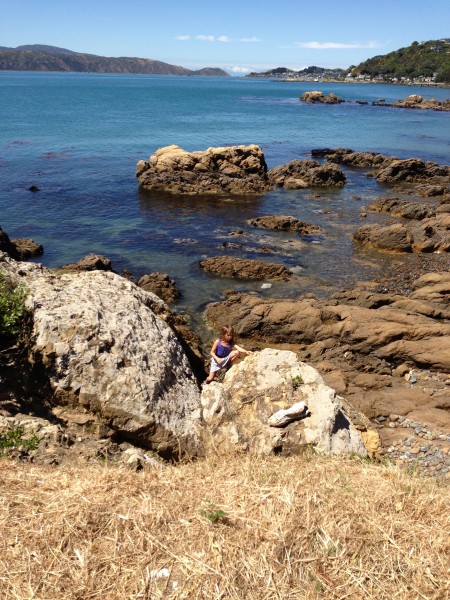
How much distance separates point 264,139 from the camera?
7781cm

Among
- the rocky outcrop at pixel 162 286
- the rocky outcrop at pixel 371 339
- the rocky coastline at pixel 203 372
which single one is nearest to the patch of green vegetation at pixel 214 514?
the rocky coastline at pixel 203 372

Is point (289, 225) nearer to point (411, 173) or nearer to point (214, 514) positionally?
point (411, 173)

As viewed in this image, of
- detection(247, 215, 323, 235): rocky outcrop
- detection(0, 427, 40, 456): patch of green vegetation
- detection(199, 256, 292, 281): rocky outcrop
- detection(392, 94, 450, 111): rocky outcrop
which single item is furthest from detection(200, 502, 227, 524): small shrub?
detection(392, 94, 450, 111): rocky outcrop

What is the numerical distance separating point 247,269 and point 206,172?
26.7 m

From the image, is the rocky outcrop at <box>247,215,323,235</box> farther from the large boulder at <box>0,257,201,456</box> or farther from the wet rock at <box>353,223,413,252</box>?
the large boulder at <box>0,257,201,456</box>

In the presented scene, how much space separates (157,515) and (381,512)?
3.08 meters

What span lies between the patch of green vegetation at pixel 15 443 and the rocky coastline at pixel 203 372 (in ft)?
0.62

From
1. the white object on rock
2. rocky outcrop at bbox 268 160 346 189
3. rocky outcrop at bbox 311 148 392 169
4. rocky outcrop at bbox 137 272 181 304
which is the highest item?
rocky outcrop at bbox 311 148 392 169

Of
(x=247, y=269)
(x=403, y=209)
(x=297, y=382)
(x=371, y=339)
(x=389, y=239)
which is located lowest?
(x=247, y=269)

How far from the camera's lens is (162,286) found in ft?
78.5

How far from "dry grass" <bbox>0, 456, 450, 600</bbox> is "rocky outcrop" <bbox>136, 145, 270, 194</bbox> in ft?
135

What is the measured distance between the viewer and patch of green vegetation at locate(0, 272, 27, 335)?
877 centimetres

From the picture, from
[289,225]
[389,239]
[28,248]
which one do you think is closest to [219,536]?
[28,248]

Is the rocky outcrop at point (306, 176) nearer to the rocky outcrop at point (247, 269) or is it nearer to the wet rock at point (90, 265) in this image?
the rocky outcrop at point (247, 269)
